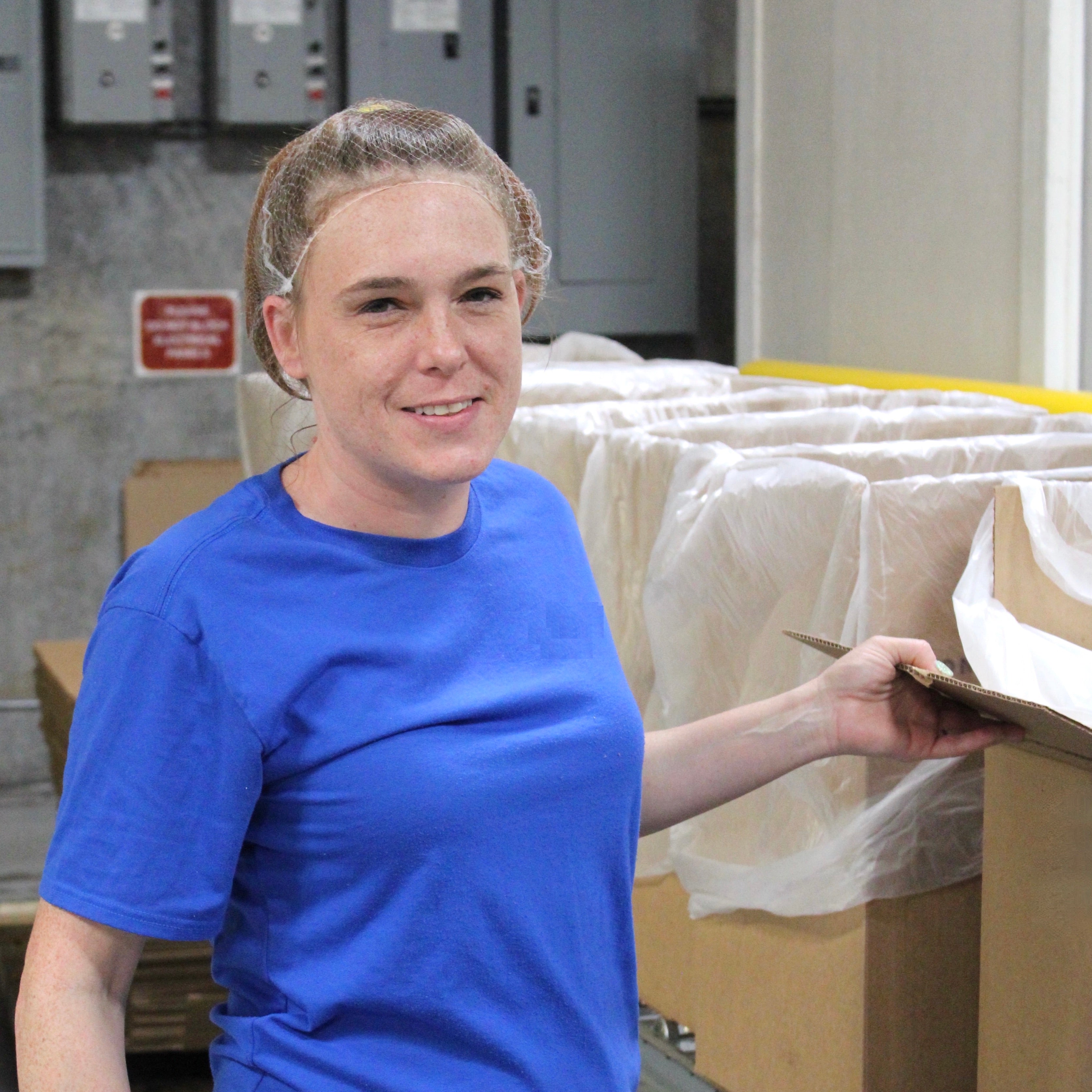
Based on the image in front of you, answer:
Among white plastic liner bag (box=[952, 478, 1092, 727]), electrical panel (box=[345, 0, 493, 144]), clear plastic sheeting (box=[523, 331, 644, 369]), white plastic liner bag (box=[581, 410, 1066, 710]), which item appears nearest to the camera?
white plastic liner bag (box=[952, 478, 1092, 727])

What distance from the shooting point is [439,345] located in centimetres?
92

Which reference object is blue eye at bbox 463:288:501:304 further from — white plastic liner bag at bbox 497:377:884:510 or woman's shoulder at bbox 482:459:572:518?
white plastic liner bag at bbox 497:377:884:510

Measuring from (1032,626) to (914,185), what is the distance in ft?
6.37

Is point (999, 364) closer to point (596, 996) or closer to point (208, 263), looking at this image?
point (596, 996)

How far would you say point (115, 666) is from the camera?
843mm

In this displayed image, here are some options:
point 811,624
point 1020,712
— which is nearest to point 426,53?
point 811,624

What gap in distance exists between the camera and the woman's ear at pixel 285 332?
3.26ft

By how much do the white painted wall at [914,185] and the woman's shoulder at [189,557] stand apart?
6.61 feet

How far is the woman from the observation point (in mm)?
841

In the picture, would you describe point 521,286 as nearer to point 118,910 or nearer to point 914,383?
point 118,910

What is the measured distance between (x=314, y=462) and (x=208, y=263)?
Answer: 10.7 feet

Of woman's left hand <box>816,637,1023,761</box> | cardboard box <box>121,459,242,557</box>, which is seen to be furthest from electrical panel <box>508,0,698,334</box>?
woman's left hand <box>816,637,1023,761</box>

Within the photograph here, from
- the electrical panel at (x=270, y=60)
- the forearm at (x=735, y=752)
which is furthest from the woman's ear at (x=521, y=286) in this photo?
the electrical panel at (x=270, y=60)

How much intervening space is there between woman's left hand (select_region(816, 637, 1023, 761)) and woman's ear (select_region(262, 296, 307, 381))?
0.49m
